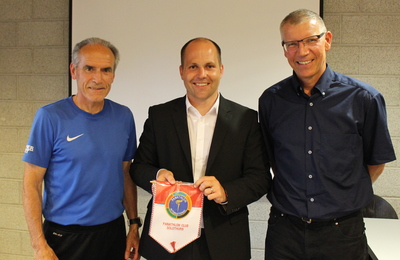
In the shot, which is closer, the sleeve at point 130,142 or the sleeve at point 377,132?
the sleeve at point 377,132

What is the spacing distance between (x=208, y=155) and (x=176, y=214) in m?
0.34

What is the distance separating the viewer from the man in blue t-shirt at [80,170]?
168 centimetres

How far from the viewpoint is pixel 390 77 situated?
2.95m

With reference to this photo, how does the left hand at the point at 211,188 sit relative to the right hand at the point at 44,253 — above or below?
above

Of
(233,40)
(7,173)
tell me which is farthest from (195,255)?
(7,173)

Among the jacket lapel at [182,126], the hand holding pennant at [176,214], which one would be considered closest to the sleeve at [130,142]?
the jacket lapel at [182,126]

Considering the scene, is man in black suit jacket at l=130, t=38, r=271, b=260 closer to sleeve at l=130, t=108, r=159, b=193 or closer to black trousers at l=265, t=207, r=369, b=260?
sleeve at l=130, t=108, r=159, b=193

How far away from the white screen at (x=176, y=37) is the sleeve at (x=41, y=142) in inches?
59.2

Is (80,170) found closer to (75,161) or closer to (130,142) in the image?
(75,161)

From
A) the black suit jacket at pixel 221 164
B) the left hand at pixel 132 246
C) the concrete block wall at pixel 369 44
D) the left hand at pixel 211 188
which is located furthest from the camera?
the concrete block wall at pixel 369 44

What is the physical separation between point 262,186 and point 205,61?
0.71m

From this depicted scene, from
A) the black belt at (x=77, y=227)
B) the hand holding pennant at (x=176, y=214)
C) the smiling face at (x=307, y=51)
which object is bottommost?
the black belt at (x=77, y=227)

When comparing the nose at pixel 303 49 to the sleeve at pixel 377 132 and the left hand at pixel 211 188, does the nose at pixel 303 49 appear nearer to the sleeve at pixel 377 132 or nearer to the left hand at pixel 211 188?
the sleeve at pixel 377 132

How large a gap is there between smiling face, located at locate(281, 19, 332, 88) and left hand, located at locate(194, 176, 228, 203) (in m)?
0.71
